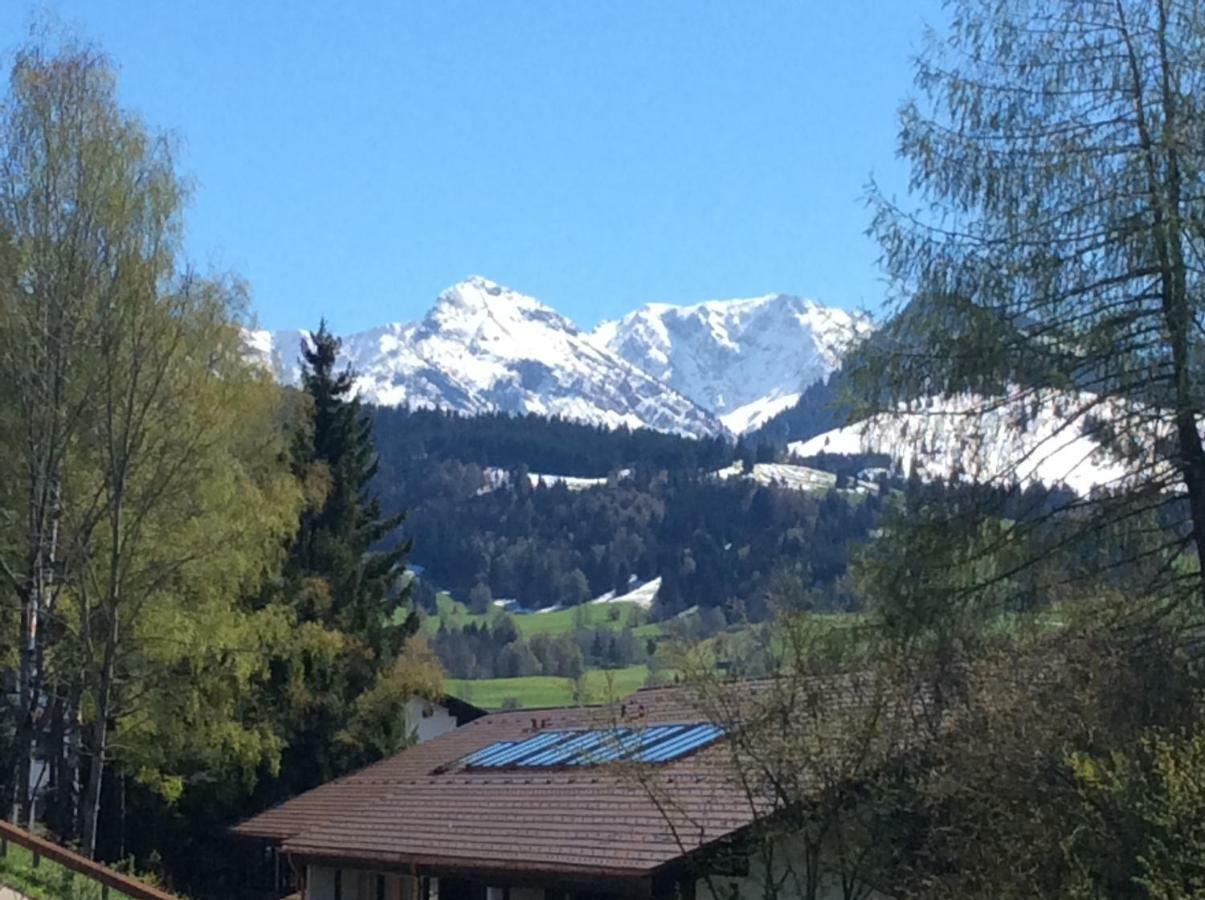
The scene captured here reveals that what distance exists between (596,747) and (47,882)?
6452 mm

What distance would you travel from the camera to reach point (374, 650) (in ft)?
121

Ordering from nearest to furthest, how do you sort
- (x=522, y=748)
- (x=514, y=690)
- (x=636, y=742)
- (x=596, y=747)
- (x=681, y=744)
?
1. (x=636, y=742)
2. (x=596, y=747)
3. (x=681, y=744)
4. (x=522, y=748)
5. (x=514, y=690)

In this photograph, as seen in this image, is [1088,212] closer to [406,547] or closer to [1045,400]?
[1045,400]

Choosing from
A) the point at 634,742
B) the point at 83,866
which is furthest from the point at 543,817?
the point at 83,866

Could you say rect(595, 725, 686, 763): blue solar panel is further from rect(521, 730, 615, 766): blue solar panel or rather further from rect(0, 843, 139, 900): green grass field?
rect(0, 843, 139, 900): green grass field

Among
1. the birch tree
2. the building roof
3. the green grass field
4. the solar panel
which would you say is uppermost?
the birch tree

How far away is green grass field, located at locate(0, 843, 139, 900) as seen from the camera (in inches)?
675

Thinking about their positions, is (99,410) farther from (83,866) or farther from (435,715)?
(435,715)

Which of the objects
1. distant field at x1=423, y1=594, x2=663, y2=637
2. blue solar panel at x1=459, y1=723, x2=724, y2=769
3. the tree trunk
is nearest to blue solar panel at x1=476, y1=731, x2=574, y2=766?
blue solar panel at x1=459, y1=723, x2=724, y2=769

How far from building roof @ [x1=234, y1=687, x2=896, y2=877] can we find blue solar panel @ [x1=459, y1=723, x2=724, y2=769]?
20 cm

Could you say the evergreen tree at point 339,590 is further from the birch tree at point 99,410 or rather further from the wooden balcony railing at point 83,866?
the wooden balcony railing at point 83,866

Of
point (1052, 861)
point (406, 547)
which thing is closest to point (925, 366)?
point (1052, 861)

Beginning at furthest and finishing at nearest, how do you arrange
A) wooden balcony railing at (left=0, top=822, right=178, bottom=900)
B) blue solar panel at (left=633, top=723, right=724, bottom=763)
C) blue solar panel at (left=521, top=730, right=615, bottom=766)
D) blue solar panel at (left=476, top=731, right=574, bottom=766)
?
blue solar panel at (left=476, top=731, right=574, bottom=766) < blue solar panel at (left=521, top=730, right=615, bottom=766) < blue solar panel at (left=633, top=723, right=724, bottom=763) < wooden balcony railing at (left=0, top=822, right=178, bottom=900)

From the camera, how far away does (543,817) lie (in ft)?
65.6
